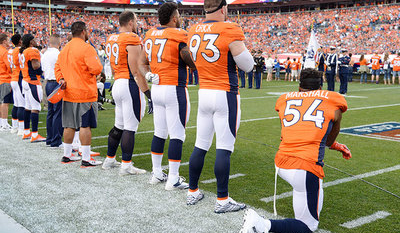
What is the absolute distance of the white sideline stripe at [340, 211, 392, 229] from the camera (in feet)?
10.9

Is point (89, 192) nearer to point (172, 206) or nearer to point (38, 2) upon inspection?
point (172, 206)

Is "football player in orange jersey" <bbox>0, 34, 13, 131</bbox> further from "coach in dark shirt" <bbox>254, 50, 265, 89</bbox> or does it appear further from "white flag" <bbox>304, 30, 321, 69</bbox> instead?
"coach in dark shirt" <bbox>254, 50, 265, 89</bbox>

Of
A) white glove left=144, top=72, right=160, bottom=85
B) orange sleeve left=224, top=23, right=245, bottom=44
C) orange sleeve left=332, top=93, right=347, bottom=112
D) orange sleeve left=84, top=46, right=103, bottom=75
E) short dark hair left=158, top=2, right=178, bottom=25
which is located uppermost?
short dark hair left=158, top=2, right=178, bottom=25

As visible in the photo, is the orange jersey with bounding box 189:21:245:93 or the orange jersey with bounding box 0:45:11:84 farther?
the orange jersey with bounding box 0:45:11:84

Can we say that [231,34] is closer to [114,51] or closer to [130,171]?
[114,51]

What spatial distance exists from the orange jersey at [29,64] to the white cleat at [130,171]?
333cm

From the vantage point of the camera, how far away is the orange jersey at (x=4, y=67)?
7750 mm

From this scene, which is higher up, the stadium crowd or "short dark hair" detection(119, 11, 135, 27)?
the stadium crowd

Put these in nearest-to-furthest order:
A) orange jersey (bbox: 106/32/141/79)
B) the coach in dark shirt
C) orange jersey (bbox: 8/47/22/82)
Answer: orange jersey (bbox: 106/32/141/79) → orange jersey (bbox: 8/47/22/82) → the coach in dark shirt

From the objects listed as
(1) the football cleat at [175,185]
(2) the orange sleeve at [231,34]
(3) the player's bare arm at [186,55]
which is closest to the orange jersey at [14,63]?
(3) the player's bare arm at [186,55]

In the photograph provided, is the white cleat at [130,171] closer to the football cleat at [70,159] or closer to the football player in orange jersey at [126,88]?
the football player in orange jersey at [126,88]

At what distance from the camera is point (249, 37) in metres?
44.4

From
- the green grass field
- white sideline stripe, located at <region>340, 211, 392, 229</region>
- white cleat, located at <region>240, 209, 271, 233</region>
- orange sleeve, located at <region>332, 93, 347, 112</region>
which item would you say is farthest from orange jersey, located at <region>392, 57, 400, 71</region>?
white cleat, located at <region>240, 209, 271, 233</region>

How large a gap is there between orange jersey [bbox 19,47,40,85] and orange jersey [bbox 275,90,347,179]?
5.53 m
